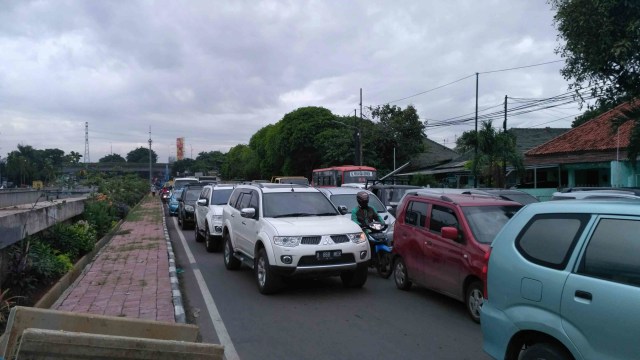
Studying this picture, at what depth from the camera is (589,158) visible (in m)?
23.5

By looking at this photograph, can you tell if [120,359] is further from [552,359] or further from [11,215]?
[11,215]

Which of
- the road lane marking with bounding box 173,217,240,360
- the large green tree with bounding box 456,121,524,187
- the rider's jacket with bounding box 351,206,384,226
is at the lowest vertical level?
the road lane marking with bounding box 173,217,240,360

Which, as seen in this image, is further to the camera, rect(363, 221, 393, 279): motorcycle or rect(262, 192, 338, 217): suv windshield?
Answer: rect(363, 221, 393, 279): motorcycle

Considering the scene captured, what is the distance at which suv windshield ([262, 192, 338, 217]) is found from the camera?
9.66 metres

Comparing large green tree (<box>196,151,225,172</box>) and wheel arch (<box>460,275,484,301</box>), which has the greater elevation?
large green tree (<box>196,151,225,172</box>)

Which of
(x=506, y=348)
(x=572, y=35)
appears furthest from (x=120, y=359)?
(x=572, y=35)

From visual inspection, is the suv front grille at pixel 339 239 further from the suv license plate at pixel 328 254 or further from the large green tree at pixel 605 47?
the large green tree at pixel 605 47

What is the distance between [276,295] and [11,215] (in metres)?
4.17

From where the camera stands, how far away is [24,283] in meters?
7.84

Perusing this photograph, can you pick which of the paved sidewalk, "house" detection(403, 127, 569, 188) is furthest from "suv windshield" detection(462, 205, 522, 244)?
"house" detection(403, 127, 569, 188)

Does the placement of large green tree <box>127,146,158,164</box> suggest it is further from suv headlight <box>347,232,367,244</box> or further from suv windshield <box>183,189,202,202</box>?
suv headlight <box>347,232,367,244</box>

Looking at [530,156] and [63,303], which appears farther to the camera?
[530,156]

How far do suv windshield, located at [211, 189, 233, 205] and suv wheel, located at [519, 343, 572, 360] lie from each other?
12.7 meters

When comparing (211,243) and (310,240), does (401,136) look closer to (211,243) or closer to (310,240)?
(211,243)
